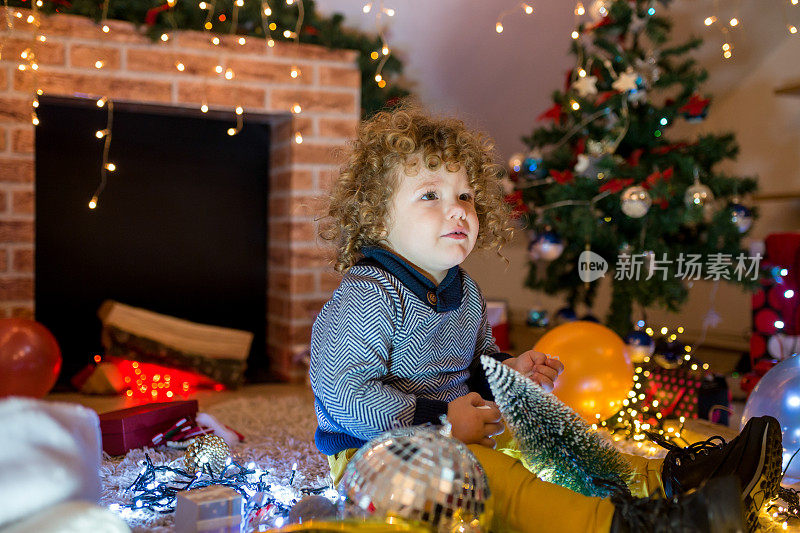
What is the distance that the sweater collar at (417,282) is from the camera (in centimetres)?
127

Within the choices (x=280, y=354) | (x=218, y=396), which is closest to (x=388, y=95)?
(x=280, y=354)

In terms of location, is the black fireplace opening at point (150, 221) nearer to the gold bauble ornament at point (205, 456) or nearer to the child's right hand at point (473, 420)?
the gold bauble ornament at point (205, 456)

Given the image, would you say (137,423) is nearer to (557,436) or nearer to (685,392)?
(557,436)

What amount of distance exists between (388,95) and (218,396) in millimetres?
1185

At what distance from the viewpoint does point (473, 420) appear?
110 cm

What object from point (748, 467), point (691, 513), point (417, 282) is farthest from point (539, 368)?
point (691, 513)

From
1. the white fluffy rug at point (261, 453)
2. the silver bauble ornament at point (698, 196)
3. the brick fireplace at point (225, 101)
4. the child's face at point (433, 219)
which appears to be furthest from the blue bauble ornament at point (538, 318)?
the child's face at point (433, 219)

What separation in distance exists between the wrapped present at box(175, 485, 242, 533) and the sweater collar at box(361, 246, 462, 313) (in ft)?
1.48

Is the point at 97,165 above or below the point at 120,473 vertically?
above

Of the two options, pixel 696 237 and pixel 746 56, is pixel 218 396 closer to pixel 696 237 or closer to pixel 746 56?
pixel 696 237

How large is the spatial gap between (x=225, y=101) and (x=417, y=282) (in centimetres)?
135

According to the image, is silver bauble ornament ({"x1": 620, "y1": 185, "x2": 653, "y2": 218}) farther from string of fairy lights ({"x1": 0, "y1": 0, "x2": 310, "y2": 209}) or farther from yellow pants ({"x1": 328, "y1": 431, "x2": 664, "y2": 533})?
yellow pants ({"x1": 328, "y1": 431, "x2": 664, "y2": 533})

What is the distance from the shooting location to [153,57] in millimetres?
2240

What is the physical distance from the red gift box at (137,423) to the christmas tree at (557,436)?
831 mm
